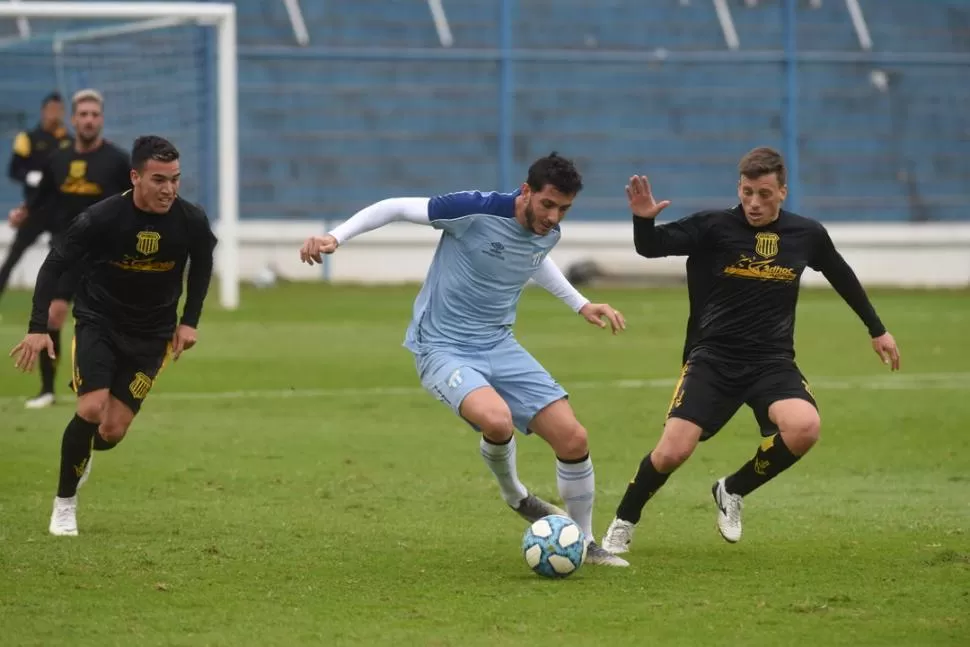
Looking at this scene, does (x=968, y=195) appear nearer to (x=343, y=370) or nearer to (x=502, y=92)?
(x=502, y=92)

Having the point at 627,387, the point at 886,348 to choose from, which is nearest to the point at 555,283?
the point at 886,348

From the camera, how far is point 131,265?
7.80 meters

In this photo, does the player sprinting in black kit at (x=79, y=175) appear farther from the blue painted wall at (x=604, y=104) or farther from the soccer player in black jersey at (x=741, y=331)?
the blue painted wall at (x=604, y=104)

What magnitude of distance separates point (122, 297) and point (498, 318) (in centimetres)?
184

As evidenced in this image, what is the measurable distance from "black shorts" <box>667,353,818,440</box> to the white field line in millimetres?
6303

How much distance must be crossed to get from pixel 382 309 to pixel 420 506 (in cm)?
1306

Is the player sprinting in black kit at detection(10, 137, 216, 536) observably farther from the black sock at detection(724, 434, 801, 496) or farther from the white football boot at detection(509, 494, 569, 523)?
the black sock at detection(724, 434, 801, 496)

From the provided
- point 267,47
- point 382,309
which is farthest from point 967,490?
point 267,47

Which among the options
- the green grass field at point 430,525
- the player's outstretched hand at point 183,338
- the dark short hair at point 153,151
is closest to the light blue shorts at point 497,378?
the green grass field at point 430,525

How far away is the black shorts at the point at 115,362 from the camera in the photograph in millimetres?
7770

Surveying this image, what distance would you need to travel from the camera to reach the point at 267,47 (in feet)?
89.7

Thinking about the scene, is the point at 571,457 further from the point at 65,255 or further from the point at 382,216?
the point at 65,255

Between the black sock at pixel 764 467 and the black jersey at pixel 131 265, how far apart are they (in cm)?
264

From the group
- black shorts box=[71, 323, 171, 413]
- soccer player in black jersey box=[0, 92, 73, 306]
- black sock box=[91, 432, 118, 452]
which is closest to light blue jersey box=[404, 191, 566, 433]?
black shorts box=[71, 323, 171, 413]
